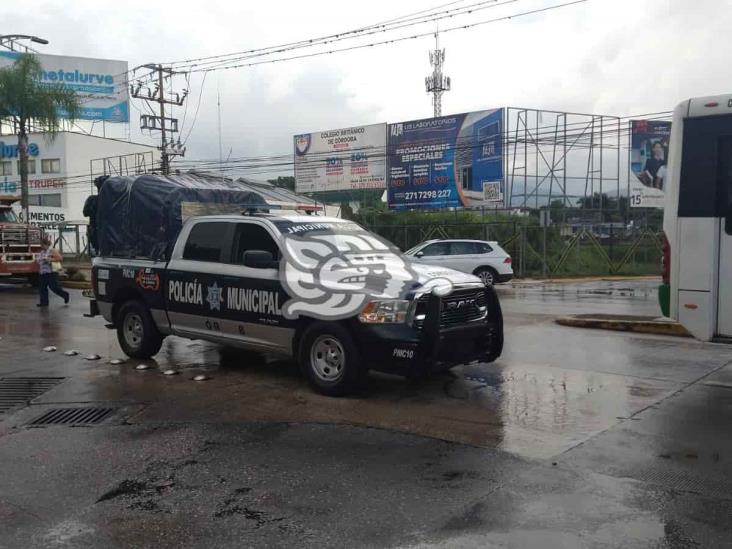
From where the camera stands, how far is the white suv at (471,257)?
20.5m

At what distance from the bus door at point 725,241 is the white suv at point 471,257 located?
13448 mm

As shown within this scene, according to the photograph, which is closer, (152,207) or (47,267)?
(152,207)

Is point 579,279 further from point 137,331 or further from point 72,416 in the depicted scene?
point 72,416

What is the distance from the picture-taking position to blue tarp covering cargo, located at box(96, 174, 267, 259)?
9414 millimetres

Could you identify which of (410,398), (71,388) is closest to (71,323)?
(71,388)

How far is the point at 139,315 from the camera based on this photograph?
9312 millimetres

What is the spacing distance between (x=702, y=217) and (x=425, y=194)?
80.9 ft

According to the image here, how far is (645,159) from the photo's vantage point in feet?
108

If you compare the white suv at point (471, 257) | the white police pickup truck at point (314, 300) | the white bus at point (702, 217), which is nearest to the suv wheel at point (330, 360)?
the white police pickup truck at point (314, 300)

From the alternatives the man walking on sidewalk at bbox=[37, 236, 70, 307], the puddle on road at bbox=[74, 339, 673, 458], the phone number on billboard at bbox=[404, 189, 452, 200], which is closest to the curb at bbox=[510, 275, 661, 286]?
the phone number on billboard at bbox=[404, 189, 452, 200]

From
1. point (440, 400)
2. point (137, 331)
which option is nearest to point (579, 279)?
point (137, 331)

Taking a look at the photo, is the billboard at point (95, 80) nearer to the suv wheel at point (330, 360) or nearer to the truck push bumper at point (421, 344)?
the suv wheel at point (330, 360)

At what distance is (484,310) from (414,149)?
81.7 ft

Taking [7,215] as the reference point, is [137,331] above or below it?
below
